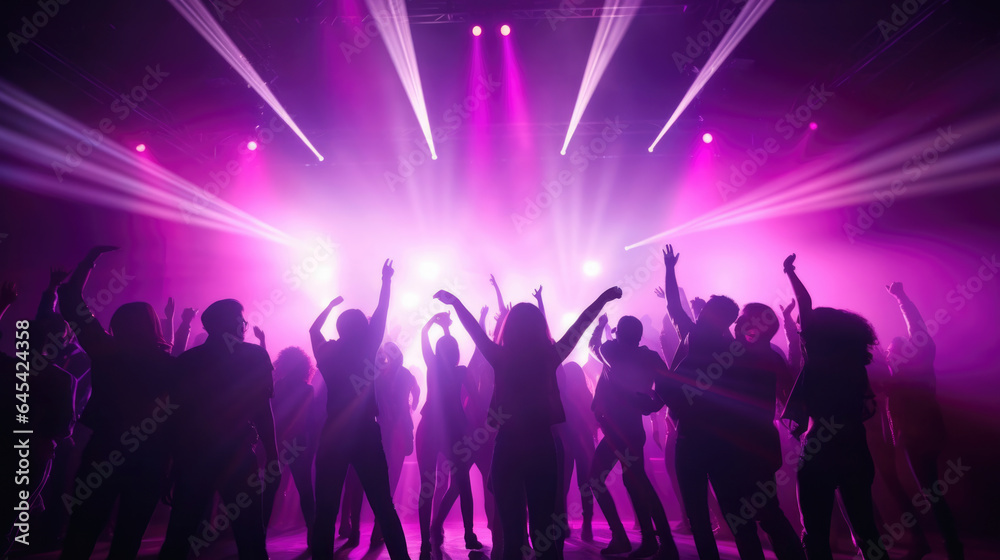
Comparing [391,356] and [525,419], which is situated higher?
[391,356]

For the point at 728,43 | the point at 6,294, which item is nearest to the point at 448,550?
the point at 6,294

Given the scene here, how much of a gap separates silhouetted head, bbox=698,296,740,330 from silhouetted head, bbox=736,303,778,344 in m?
0.10

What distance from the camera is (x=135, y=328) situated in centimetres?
321

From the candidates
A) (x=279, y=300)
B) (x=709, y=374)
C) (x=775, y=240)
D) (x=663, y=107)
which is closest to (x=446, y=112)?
(x=663, y=107)

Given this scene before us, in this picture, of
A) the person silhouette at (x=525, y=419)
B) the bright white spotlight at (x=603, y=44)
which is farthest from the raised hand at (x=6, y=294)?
Result: the bright white spotlight at (x=603, y=44)

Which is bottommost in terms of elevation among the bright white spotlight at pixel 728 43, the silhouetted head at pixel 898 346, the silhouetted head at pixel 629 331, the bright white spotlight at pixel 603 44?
the silhouetted head at pixel 898 346

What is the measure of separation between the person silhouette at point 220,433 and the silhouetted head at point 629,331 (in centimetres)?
329

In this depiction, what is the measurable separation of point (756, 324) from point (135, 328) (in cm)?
474

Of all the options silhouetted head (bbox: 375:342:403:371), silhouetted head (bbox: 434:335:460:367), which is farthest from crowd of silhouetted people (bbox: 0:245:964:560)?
silhouetted head (bbox: 375:342:403:371)

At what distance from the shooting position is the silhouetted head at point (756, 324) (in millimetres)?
3434

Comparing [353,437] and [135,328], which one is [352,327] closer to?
[353,437]

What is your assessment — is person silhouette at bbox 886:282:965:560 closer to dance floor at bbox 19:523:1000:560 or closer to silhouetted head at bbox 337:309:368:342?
dance floor at bbox 19:523:1000:560

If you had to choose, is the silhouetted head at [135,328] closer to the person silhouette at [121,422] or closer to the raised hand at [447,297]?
A: the person silhouette at [121,422]

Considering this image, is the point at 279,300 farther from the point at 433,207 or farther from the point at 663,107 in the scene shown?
the point at 663,107
